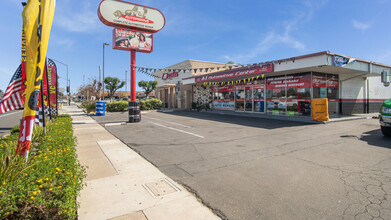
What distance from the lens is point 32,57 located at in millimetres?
3541

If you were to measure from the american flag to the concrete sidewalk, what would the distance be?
6.73 feet

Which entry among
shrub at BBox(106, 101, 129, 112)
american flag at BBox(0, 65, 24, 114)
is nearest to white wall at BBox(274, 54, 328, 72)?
american flag at BBox(0, 65, 24, 114)

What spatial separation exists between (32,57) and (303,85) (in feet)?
47.4

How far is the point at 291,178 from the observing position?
4184mm

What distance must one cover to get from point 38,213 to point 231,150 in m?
4.95

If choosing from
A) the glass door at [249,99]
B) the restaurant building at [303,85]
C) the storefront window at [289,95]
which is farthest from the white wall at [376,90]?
the glass door at [249,99]

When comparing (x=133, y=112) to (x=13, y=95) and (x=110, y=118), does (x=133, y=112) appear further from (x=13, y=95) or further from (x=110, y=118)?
(x=13, y=95)

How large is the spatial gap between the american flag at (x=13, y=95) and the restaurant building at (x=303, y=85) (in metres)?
9.57

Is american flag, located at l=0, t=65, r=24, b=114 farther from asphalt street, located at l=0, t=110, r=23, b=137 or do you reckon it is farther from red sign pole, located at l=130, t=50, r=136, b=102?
red sign pole, located at l=130, t=50, r=136, b=102

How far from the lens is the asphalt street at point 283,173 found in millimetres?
3100

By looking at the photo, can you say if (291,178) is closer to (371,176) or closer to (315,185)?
(315,185)

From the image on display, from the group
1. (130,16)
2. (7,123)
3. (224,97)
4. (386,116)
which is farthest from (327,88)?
(7,123)

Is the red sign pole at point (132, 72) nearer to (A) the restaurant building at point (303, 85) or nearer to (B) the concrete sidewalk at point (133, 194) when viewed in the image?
(A) the restaurant building at point (303, 85)

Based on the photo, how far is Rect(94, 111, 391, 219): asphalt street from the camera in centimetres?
310
